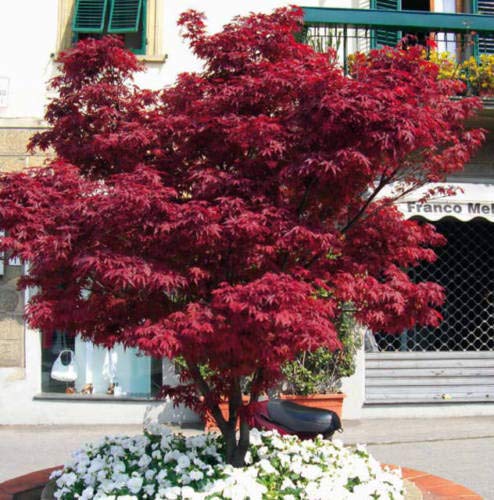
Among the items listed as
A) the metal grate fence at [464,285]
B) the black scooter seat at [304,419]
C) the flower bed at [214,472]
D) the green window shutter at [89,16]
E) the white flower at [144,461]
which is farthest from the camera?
the metal grate fence at [464,285]

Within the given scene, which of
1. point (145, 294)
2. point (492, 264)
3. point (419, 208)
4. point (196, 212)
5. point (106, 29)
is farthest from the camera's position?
point (492, 264)

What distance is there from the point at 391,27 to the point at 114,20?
14.0 feet

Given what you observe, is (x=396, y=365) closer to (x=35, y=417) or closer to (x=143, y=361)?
(x=143, y=361)

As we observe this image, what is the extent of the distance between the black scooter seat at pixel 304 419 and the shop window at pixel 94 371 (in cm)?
389

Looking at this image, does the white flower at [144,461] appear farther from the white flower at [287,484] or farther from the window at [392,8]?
the window at [392,8]

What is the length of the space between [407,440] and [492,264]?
14.1ft

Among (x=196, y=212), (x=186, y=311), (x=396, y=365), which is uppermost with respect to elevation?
(x=196, y=212)

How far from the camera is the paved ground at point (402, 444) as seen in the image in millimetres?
7840

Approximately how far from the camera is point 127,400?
10602mm

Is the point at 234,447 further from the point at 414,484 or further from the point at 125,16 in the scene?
the point at 125,16

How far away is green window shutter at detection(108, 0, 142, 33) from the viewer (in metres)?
11.0

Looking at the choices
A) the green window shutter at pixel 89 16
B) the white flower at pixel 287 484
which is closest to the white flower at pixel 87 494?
the white flower at pixel 287 484

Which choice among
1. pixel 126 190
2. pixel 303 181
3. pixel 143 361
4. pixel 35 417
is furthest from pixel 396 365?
pixel 126 190

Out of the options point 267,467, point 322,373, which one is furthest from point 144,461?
point 322,373
